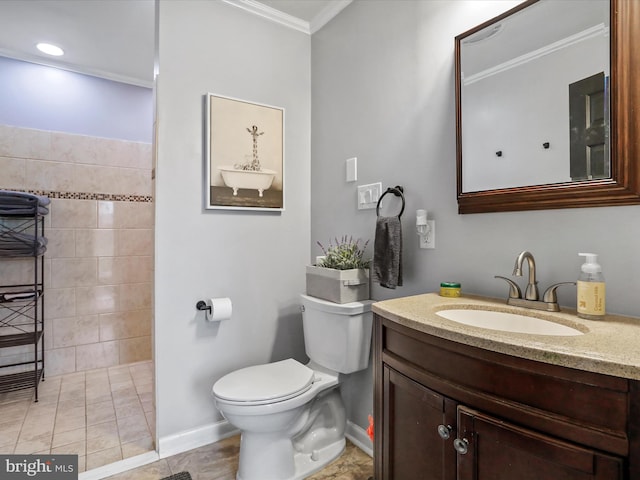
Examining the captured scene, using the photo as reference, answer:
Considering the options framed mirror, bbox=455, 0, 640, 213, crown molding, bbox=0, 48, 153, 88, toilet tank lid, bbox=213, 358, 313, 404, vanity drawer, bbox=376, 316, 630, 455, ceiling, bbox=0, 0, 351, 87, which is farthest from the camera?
crown molding, bbox=0, 48, 153, 88

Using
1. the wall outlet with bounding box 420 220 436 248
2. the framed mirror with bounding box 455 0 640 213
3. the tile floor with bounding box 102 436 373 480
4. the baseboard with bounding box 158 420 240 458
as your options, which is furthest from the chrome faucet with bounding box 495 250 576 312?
the baseboard with bounding box 158 420 240 458

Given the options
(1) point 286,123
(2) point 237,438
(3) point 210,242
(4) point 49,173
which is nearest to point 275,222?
(3) point 210,242

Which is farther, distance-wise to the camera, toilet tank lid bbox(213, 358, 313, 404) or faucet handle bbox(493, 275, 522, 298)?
toilet tank lid bbox(213, 358, 313, 404)

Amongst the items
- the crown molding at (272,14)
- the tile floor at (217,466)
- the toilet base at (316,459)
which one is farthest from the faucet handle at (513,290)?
the crown molding at (272,14)

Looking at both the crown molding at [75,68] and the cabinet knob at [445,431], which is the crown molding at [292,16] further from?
the cabinet knob at [445,431]

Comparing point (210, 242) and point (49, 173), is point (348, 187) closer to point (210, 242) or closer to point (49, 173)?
point (210, 242)

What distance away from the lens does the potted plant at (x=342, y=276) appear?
5.45ft

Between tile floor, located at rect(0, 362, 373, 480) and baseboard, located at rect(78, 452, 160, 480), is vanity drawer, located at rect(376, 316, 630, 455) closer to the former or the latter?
tile floor, located at rect(0, 362, 373, 480)

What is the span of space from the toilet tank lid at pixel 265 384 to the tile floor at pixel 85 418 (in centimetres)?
65

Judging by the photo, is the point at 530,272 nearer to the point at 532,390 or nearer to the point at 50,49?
the point at 532,390

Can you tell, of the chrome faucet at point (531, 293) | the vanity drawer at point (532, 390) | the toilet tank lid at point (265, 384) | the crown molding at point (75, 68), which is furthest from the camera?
the crown molding at point (75, 68)

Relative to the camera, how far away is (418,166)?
155 cm

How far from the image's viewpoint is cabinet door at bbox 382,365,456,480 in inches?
35.2

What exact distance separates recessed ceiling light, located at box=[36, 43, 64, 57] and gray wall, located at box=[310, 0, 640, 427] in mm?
1934
